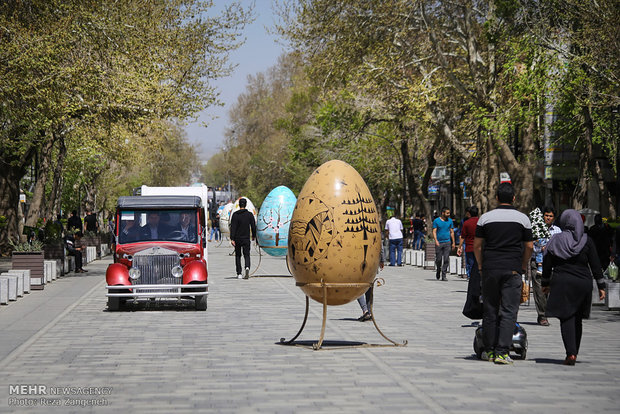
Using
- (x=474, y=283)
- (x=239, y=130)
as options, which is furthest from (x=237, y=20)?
(x=239, y=130)

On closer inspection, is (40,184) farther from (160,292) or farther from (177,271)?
(160,292)

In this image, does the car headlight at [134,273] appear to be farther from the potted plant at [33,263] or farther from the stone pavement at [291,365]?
the potted plant at [33,263]

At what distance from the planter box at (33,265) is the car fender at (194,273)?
7.24m

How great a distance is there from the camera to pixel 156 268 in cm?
1803

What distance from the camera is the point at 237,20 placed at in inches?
1467

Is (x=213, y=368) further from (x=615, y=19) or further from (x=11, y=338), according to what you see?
(x=615, y=19)

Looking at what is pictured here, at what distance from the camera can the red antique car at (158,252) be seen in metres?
17.6

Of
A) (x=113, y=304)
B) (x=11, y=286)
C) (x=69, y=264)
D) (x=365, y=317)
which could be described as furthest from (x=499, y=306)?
(x=69, y=264)

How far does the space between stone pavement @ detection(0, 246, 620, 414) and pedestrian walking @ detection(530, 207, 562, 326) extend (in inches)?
17.9

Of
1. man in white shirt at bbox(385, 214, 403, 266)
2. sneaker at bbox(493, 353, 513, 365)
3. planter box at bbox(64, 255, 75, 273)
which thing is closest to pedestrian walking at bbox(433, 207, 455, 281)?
man in white shirt at bbox(385, 214, 403, 266)

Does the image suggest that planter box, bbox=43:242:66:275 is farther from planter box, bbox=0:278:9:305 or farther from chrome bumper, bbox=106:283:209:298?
chrome bumper, bbox=106:283:209:298

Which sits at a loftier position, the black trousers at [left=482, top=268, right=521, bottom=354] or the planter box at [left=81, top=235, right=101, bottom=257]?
the planter box at [left=81, top=235, right=101, bottom=257]

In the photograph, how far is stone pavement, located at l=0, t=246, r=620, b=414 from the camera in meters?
8.68

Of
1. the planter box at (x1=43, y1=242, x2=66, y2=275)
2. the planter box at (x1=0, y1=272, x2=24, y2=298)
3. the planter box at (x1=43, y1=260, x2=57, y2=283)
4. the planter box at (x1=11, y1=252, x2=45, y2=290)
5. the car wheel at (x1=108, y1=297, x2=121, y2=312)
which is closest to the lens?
the car wheel at (x1=108, y1=297, x2=121, y2=312)
